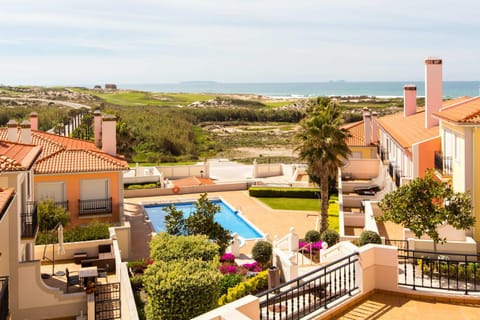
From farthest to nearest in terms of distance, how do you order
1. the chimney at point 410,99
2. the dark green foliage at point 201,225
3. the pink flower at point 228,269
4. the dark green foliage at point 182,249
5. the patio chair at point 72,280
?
the chimney at point 410,99, the dark green foliage at point 201,225, the pink flower at point 228,269, the patio chair at point 72,280, the dark green foliage at point 182,249

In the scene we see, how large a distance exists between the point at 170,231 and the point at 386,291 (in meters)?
12.6

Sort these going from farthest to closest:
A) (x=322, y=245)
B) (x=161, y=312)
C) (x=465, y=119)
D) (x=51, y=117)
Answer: (x=51, y=117) < (x=322, y=245) < (x=465, y=119) < (x=161, y=312)

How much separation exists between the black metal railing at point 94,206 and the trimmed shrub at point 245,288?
10717 mm

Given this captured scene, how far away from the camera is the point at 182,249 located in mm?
16453

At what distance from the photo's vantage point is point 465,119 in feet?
59.0

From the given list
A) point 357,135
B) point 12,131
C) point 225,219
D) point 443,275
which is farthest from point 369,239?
point 357,135

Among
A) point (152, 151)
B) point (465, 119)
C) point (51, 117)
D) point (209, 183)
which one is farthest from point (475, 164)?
point (51, 117)

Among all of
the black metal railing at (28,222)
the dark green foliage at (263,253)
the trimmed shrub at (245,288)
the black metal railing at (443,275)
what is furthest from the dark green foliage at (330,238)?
the black metal railing at (28,222)

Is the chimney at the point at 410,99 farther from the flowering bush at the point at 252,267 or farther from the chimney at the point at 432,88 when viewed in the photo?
the flowering bush at the point at 252,267

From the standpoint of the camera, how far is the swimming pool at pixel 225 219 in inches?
Answer: 1175

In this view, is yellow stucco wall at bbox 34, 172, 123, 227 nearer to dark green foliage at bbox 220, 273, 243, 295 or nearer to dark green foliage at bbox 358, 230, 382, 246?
dark green foliage at bbox 220, 273, 243, 295

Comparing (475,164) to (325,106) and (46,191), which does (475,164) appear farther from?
(46,191)

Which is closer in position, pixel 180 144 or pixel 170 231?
pixel 170 231

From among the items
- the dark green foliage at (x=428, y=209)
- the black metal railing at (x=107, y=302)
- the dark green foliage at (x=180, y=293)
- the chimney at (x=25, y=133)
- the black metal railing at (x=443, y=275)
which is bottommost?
the black metal railing at (x=107, y=302)
